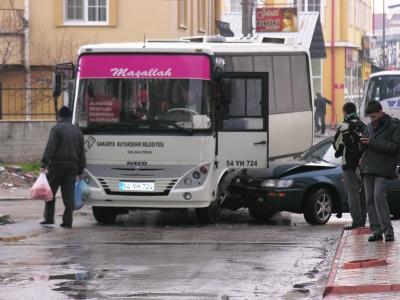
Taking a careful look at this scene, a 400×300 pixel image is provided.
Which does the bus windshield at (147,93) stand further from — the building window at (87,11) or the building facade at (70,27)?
the building window at (87,11)

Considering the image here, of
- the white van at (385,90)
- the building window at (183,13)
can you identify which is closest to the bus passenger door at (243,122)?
the white van at (385,90)

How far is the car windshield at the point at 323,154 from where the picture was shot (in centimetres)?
1716

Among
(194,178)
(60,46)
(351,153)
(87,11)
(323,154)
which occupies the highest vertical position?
(87,11)

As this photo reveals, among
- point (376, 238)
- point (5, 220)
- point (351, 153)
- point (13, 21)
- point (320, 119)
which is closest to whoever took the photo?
point (376, 238)

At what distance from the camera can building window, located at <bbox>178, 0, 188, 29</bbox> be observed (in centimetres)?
3369

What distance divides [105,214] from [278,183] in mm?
2970

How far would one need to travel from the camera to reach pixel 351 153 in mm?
14555

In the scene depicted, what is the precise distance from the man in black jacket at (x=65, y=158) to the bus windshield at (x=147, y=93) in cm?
49

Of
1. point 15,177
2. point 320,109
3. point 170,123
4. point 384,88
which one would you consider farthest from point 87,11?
point 320,109

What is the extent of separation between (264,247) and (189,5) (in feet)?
74.4

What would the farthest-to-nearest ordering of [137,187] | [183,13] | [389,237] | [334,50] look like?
1. [334,50]
2. [183,13]
3. [137,187]
4. [389,237]

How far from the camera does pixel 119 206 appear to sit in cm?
1611

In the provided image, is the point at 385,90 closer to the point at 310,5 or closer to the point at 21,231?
the point at 21,231

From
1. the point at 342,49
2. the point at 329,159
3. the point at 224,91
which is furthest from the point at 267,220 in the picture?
the point at 342,49
